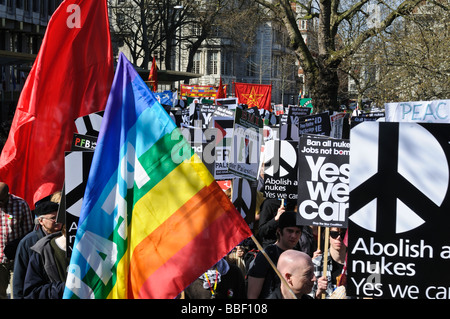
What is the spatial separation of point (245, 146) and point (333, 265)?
7.02 ft

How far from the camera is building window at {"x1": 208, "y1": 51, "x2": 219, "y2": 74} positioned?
305 ft

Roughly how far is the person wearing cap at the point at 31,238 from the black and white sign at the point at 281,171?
3007 millimetres

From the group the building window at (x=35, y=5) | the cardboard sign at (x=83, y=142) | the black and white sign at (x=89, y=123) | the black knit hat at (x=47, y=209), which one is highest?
the building window at (x=35, y=5)

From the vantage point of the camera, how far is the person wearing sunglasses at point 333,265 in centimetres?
538

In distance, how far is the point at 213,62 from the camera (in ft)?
305

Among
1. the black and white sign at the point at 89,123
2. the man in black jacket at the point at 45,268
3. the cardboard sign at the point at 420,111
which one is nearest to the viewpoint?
the man in black jacket at the point at 45,268

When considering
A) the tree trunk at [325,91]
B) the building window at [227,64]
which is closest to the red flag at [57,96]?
the tree trunk at [325,91]

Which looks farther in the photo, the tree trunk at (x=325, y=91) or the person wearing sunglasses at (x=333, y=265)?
the tree trunk at (x=325, y=91)

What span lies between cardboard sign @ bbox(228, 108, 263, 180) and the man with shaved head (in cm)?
193

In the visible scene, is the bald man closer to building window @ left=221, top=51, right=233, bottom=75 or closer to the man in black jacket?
the man in black jacket

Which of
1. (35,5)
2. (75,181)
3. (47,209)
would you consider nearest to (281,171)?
(47,209)

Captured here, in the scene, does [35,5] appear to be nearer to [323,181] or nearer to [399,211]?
[323,181]

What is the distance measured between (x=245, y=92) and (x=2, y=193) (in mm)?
24117

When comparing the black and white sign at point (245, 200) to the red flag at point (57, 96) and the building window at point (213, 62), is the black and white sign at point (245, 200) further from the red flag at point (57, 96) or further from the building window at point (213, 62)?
the building window at point (213, 62)
